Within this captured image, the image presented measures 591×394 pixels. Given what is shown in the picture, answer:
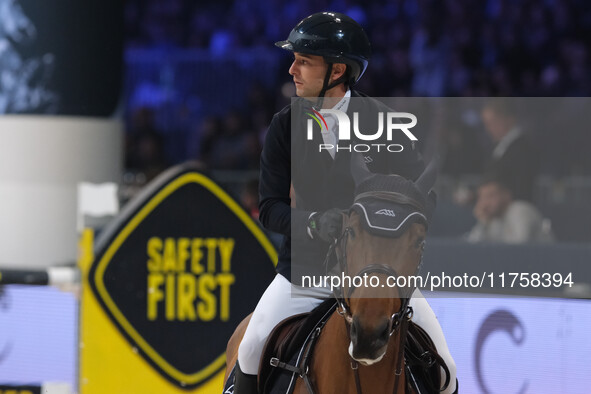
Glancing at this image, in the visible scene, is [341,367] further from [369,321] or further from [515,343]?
[515,343]

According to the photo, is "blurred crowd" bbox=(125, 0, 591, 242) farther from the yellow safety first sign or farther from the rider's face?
the rider's face

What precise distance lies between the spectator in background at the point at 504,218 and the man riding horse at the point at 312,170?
3.19 m

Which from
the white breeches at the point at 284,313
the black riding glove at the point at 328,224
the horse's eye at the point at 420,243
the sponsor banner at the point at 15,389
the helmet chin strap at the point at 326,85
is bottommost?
the sponsor banner at the point at 15,389

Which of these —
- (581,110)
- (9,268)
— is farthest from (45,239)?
(581,110)

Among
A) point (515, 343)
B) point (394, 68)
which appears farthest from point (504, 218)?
point (394, 68)

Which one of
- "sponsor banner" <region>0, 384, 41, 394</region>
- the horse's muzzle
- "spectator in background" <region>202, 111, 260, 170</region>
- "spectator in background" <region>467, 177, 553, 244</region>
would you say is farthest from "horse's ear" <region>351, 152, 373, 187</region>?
"spectator in background" <region>202, 111, 260, 170</region>

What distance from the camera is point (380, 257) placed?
7.39 ft

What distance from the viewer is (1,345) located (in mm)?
4348

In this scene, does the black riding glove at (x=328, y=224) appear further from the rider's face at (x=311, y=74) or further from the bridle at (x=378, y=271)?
the rider's face at (x=311, y=74)

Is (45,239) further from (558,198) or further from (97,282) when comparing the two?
(558,198)

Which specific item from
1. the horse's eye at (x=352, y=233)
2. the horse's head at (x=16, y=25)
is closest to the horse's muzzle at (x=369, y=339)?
the horse's eye at (x=352, y=233)

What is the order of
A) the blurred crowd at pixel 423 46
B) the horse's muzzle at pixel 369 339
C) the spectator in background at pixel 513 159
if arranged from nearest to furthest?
the horse's muzzle at pixel 369 339 < the spectator in background at pixel 513 159 < the blurred crowd at pixel 423 46

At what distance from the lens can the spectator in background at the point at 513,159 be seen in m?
6.37

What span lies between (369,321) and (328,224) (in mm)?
324
